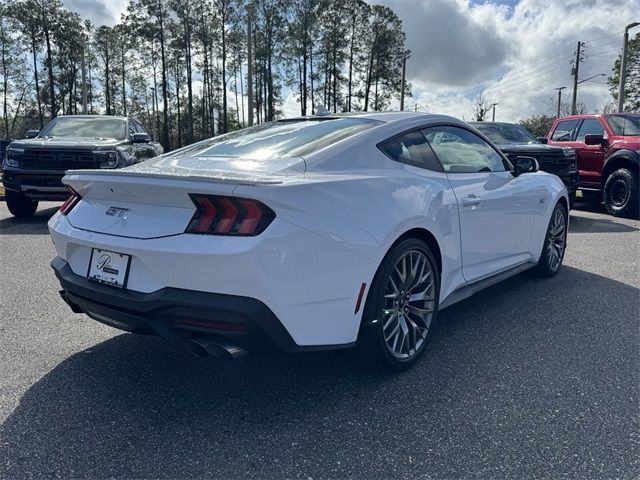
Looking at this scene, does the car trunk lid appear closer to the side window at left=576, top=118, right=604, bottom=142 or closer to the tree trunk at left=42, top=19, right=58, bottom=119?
the side window at left=576, top=118, right=604, bottom=142

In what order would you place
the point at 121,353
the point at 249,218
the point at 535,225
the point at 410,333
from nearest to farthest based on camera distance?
1. the point at 249,218
2. the point at 410,333
3. the point at 121,353
4. the point at 535,225

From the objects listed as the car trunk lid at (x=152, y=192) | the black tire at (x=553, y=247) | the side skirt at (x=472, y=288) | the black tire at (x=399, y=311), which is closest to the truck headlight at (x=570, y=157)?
the black tire at (x=553, y=247)

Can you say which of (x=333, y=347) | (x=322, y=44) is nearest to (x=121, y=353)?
(x=333, y=347)

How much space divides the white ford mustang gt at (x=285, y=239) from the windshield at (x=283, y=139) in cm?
2

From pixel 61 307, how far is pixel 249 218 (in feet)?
8.56

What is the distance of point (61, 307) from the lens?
4.12 metres

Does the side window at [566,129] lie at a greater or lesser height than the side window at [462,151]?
greater

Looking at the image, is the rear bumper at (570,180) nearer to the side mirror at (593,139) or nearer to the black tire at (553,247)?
the side mirror at (593,139)

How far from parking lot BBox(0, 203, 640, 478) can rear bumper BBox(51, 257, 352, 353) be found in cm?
41

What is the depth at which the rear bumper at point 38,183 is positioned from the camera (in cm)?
805

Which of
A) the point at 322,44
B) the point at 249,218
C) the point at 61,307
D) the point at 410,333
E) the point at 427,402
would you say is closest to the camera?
the point at 249,218

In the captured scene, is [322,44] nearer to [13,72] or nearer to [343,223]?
[13,72]

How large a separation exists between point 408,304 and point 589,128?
373 inches

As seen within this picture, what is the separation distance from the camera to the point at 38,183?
8086 mm
